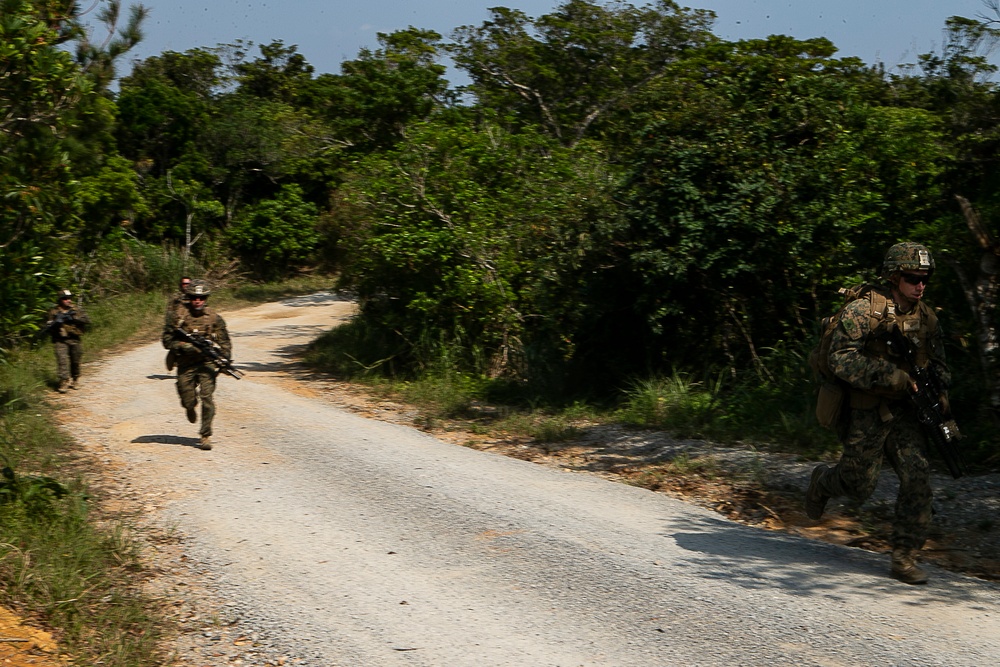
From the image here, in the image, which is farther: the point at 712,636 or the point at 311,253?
the point at 311,253

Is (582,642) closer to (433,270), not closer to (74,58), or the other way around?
(74,58)

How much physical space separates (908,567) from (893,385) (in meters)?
1.03

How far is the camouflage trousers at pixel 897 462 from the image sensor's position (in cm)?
587

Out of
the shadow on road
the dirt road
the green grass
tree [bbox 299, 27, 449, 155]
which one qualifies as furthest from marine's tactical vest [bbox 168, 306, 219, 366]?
tree [bbox 299, 27, 449, 155]

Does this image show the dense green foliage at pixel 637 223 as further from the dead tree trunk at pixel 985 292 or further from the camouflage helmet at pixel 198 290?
the camouflage helmet at pixel 198 290

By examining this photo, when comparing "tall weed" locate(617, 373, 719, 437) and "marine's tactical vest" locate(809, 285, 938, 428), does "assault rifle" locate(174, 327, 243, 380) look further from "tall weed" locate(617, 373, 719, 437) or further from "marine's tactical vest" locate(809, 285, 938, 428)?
"marine's tactical vest" locate(809, 285, 938, 428)

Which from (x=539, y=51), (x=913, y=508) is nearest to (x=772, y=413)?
(x=913, y=508)

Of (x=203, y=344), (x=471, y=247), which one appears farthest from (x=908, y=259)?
(x=471, y=247)

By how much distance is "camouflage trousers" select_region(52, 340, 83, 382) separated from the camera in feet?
50.9

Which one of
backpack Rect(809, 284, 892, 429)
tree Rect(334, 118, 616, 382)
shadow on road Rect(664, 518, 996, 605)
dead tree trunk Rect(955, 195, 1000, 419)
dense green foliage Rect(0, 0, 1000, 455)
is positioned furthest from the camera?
tree Rect(334, 118, 616, 382)

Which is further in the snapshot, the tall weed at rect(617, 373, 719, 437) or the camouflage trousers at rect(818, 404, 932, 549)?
the tall weed at rect(617, 373, 719, 437)

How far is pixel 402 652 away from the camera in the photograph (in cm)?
493

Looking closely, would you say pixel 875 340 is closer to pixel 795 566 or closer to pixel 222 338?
pixel 795 566

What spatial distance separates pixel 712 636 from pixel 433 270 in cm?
1166
